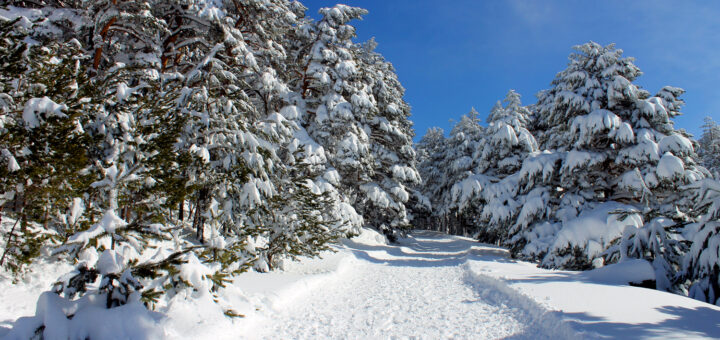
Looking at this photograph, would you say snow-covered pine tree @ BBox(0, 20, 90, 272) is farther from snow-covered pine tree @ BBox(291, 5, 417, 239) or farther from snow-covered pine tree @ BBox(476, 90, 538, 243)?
snow-covered pine tree @ BBox(476, 90, 538, 243)

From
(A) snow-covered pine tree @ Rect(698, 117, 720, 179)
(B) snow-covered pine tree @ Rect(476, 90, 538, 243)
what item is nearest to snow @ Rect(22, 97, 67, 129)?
(B) snow-covered pine tree @ Rect(476, 90, 538, 243)

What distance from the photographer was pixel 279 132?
466 inches

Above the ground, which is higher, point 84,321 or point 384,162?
point 384,162

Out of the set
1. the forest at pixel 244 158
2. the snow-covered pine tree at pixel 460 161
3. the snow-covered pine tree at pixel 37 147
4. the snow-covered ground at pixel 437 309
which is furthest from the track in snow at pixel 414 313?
the snow-covered pine tree at pixel 460 161

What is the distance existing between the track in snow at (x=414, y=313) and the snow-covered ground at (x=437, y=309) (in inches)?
0.7

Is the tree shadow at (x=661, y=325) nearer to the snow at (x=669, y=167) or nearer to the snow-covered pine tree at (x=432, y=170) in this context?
the snow at (x=669, y=167)

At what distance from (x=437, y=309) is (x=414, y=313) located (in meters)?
0.59

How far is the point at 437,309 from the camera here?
7.20 meters

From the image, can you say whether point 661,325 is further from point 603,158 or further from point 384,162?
point 384,162

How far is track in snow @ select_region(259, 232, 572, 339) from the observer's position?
5625mm

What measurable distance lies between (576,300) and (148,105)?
846 centimetres

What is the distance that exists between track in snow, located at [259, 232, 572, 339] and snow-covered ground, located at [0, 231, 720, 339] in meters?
0.02

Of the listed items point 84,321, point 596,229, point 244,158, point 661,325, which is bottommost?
point 84,321

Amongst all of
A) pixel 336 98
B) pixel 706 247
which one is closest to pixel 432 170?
pixel 336 98
